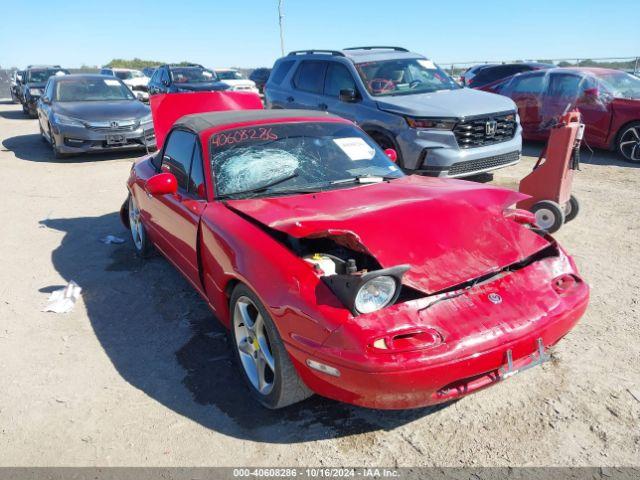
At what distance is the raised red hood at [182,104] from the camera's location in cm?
619

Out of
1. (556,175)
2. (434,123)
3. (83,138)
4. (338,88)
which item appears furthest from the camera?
(83,138)

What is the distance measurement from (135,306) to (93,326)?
403 millimetres

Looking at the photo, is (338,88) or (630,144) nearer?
(338,88)

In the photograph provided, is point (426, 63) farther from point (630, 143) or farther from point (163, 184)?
point (163, 184)

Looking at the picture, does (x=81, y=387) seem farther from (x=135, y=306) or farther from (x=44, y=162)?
(x=44, y=162)

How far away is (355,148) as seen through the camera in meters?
4.12

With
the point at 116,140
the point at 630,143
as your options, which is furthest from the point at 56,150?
the point at 630,143

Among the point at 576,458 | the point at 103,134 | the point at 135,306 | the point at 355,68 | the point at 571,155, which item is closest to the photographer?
the point at 576,458

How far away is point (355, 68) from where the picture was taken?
309 inches

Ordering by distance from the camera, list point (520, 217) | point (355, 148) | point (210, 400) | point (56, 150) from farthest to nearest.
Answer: point (56, 150) → point (355, 148) → point (520, 217) → point (210, 400)

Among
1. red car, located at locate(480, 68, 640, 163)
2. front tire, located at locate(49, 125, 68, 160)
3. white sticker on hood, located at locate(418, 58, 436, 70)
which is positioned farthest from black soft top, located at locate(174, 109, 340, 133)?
front tire, located at locate(49, 125, 68, 160)

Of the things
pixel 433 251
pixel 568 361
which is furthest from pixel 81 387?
pixel 568 361

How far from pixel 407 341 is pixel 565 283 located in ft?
3.83

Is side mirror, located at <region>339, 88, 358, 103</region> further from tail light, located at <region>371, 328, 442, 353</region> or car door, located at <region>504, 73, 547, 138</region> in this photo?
tail light, located at <region>371, 328, 442, 353</region>
